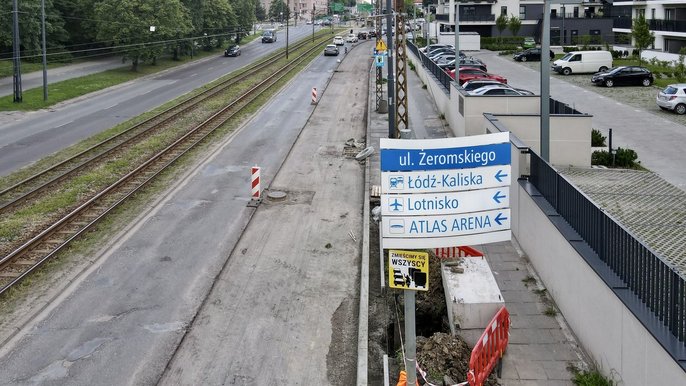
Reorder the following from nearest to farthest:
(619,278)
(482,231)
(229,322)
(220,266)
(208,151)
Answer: (482,231)
(619,278)
(229,322)
(220,266)
(208,151)

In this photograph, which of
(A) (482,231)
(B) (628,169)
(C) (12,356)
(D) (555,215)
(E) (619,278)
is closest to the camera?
(A) (482,231)

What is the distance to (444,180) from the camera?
701 centimetres

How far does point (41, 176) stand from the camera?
893 inches

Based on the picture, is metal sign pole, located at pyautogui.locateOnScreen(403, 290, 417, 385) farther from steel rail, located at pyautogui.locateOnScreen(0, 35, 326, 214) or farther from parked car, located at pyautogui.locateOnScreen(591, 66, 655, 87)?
parked car, located at pyautogui.locateOnScreen(591, 66, 655, 87)

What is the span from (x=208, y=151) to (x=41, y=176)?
20.8 feet

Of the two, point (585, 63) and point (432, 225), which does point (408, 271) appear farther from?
point (585, 63)

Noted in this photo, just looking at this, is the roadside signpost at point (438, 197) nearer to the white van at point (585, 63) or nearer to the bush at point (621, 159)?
the bush at point (621, 159)

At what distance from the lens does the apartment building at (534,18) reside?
84875 millimetres

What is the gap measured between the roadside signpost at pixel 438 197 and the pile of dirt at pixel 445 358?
3032mm

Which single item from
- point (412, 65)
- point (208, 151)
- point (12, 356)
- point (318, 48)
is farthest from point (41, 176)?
point (318, 48)

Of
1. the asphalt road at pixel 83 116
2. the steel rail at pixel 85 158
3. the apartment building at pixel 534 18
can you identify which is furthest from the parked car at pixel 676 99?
the apartment building at pixel 534 18

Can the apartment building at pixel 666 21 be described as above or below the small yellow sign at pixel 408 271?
above

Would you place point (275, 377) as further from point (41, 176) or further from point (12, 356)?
point (41, 176)

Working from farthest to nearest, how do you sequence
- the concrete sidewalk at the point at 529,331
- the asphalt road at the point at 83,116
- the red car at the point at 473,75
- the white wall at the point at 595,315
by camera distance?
1. the red car at the point at 473,75
2. the asphalt road at the point at 83,116
3. the concrete sidewalk at the point at 529,331
4. the white wall at the point at 595,315
